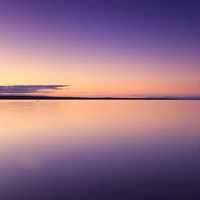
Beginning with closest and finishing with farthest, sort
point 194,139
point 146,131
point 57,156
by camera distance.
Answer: point 57,156
point 194,139
point 146,131

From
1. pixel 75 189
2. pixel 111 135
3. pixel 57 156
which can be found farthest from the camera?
pixel 111 135

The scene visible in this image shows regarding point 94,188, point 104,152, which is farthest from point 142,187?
point 104,152

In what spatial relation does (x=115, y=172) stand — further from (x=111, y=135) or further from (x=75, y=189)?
(x=111, y=135)

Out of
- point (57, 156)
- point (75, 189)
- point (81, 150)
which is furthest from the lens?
point (81, 150)

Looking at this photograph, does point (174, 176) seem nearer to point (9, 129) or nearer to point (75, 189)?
point (75, 189)

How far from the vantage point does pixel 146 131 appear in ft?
43.1

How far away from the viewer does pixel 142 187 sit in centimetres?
569

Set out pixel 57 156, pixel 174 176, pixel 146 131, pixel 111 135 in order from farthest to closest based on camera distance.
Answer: pixel 146 131 → pixel 111 135 → pixel 57 156 → pixel 174 176

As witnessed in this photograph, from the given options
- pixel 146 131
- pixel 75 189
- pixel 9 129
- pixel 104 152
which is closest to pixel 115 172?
pixel 75 189

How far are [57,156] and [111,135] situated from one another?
3866 millimetres

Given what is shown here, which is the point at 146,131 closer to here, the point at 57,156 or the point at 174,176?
the point at 57,156

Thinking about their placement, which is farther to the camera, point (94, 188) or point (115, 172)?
point (115, 172)

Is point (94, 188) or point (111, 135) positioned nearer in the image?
point (94, 188)

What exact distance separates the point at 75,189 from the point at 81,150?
364cm
